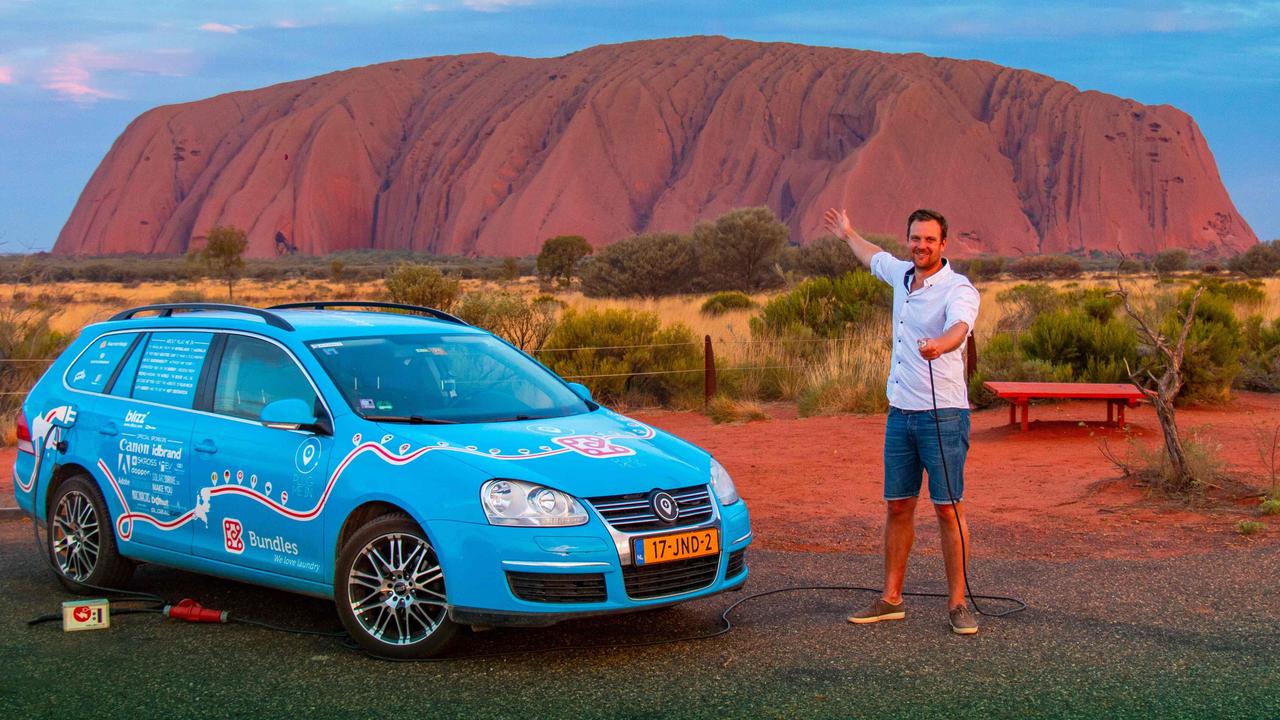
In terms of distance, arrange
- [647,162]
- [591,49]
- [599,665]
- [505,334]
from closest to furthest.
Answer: [599,665]
[505,334]
[647,162]
[591,49]

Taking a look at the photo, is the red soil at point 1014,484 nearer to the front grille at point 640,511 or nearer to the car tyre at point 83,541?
the front grille at point 640,511

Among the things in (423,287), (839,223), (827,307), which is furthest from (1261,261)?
(839,223)

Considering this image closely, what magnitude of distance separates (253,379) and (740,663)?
2823 mm

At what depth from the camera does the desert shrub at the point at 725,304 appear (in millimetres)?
29812

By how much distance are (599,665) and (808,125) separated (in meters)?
106

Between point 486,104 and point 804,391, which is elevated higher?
point 486,104

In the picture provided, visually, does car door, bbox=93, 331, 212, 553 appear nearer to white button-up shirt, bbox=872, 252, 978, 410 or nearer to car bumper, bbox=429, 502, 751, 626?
car bumper, bbox=429, 502, 751, 626

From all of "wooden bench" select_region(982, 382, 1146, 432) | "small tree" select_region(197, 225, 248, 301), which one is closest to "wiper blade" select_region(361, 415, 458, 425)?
"wooden bench" select_region(982, 382, 1146, 432)

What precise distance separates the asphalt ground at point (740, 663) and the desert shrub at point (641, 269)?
37.0m

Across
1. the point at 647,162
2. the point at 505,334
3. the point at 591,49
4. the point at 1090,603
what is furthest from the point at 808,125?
the point at 1090,603

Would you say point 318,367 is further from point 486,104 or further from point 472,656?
point 486,104

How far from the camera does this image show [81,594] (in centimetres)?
683

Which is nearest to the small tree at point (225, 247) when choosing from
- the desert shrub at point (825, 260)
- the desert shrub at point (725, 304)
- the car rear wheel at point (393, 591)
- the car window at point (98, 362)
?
the desert shrub at point (825, 260)

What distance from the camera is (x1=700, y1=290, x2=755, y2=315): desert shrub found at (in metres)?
29.8
